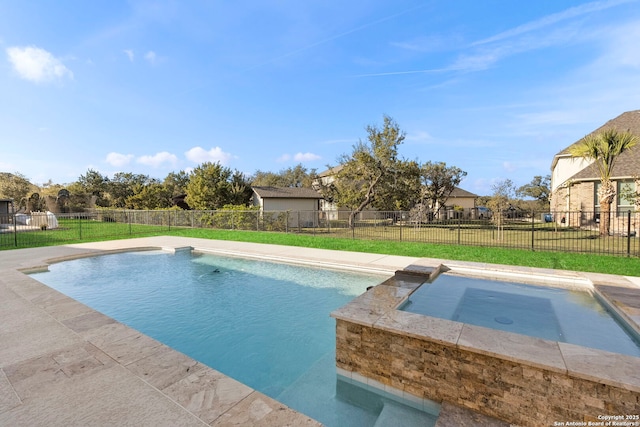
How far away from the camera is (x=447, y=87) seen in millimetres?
14203

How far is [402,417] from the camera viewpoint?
291 centimetres

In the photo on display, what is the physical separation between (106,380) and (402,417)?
2.79m

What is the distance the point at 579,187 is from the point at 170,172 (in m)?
48.6

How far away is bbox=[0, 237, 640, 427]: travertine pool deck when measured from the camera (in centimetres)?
221

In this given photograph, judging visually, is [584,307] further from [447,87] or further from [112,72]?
[112,72]

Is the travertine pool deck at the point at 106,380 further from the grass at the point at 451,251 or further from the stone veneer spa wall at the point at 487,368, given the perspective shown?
the grass at the point at 451,251

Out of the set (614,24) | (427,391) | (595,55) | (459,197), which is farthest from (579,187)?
(459,197)

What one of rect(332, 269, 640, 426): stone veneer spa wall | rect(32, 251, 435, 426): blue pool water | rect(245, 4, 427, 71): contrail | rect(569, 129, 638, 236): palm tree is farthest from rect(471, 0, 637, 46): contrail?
rect(332, 269, 640, 426): stone veneer spa wall

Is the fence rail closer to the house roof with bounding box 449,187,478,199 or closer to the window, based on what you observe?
the window

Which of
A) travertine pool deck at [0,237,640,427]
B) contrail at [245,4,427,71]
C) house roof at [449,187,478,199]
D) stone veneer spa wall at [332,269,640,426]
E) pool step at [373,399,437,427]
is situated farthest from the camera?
house roof at [449,187,478,199]

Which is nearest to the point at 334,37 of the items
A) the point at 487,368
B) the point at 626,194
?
the point at 487,368

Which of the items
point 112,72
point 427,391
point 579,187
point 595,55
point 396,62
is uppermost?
point 396,62

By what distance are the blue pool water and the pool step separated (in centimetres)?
5

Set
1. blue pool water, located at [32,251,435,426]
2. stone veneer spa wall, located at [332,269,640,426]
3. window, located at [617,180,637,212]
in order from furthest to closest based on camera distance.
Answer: window, located at [617,180,637,212]
blue pool water, located at [32,251,435,426]
stone veneer spa wall, located at [332,269,640,426]
